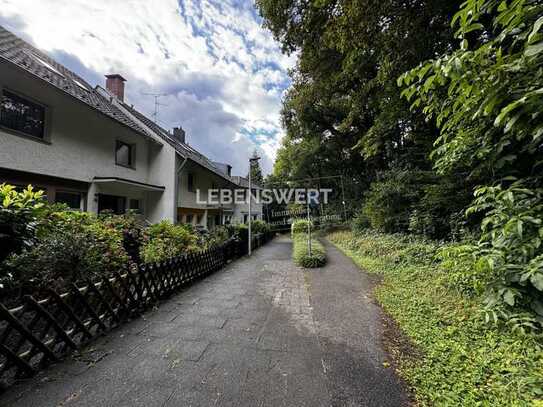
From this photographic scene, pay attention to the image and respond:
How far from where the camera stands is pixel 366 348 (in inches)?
103

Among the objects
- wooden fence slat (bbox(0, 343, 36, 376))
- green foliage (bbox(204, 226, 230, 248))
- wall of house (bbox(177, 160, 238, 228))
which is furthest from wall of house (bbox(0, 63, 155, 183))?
wooden fence slat (bbox(0, 343, 36, 376))

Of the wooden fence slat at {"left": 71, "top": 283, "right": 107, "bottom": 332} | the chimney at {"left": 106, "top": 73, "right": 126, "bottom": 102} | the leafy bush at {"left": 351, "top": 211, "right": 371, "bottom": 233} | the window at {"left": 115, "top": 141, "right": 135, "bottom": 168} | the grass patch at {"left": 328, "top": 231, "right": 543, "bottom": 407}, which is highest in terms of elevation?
the chimney at {"left": 106, "top": 73, "right": 126, "bottom": 102}

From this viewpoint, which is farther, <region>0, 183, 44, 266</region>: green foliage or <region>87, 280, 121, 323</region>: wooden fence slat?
<region>87, 280, 121, 323</region>: wooden fence slat

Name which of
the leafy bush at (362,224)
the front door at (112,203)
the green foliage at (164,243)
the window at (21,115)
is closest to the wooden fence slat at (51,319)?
the green foliage at (164,243)

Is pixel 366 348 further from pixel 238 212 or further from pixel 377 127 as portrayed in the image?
pixel 238 212

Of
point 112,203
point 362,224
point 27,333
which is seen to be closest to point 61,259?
point 27,333

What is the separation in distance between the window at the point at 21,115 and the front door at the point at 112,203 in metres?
2.64

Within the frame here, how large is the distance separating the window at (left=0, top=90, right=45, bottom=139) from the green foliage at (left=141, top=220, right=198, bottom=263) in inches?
165

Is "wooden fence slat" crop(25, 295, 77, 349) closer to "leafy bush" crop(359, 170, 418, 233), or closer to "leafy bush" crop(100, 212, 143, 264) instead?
"leafy bush" crop(100, 212, 143, 264)

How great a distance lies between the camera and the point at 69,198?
6.94m

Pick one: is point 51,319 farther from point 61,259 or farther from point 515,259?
point 515,259

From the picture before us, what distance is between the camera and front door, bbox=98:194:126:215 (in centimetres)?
802

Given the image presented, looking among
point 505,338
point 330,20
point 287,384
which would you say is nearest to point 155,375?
point 287,384

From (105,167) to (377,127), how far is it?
997cm
